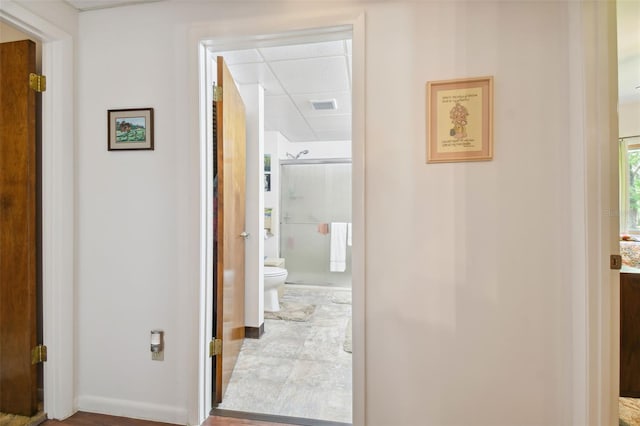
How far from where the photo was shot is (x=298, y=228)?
177 inches

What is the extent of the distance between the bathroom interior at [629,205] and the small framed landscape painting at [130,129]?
9.02 feet

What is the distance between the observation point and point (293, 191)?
14.8 ft

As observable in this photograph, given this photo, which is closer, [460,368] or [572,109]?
[572,109]

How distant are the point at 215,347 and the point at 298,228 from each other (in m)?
2.80

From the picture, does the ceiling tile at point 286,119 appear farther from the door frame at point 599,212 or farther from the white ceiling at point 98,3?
the door frame at point 599,212

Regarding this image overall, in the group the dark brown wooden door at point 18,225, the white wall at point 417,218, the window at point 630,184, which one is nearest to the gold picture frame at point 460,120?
the white wall at point 417,218

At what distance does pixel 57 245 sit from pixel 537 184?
2.40 meters

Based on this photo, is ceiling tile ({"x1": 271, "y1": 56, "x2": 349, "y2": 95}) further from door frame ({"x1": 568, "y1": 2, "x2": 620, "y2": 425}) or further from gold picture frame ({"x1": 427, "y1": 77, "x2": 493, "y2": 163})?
door frame ({"x1": 568, "y1": 2, "x2": 620, "y2": 425})

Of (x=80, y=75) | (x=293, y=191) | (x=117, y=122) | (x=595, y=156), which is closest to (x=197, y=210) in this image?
(x=117, y=122)

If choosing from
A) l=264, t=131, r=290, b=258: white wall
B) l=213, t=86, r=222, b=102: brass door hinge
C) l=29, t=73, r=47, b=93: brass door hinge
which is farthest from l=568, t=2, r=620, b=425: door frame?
l=264, t=131, r=290, b=258: white wall

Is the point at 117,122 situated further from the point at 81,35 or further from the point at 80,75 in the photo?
the point at 81,35

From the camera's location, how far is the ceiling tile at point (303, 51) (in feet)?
6.48

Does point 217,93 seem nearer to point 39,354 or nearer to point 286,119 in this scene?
point 39,354

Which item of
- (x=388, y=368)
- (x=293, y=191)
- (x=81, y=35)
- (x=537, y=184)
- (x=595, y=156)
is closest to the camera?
(x=595, y=156)
